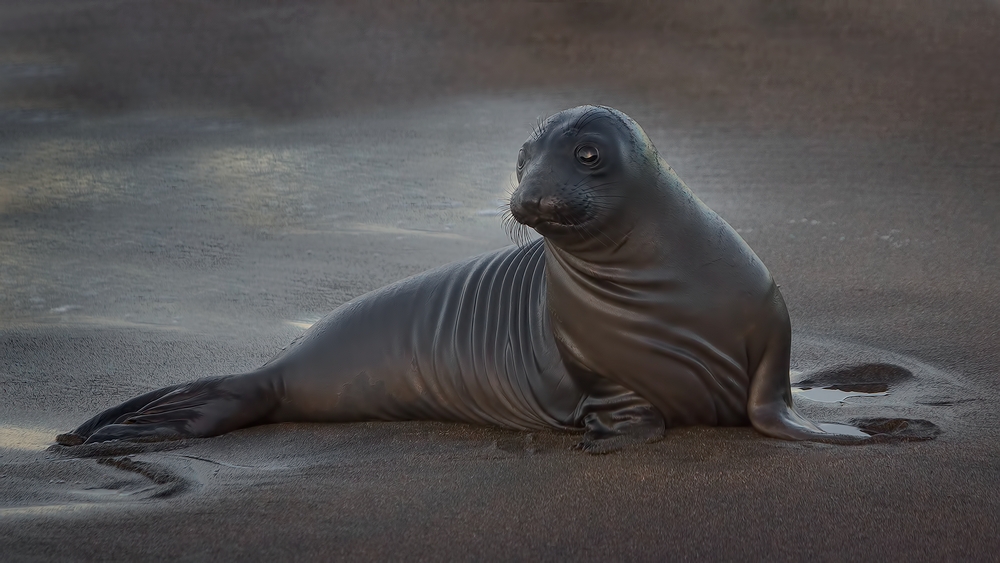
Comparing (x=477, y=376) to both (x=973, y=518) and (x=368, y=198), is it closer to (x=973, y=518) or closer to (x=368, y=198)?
(x=973, y=518)

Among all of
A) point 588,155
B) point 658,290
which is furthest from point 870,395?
point 588,155

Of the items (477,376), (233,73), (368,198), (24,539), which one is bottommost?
(24,539)

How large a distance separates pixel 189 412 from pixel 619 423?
1.54 meters

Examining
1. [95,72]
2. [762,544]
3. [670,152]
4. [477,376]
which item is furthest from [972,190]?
[95,72]

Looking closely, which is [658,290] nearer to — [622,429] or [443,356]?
[622,429]

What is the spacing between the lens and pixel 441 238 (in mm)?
6883

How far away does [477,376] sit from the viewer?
3.96 meters

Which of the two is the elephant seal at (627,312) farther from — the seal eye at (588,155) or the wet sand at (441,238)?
the wet sand at (441,238)

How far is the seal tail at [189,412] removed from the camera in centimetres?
398

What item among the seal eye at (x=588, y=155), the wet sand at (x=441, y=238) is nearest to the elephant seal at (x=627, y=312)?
the seal eye at (x=588, y=155)

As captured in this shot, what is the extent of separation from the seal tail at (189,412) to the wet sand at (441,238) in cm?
10

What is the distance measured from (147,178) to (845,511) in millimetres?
6702

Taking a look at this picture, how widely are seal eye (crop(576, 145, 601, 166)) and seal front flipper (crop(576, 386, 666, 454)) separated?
695 millimetres

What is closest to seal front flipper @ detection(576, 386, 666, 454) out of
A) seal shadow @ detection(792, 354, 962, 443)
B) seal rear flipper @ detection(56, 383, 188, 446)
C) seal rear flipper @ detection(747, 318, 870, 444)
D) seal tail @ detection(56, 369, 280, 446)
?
seal rear flipper @ detection(747, 318, 870, 444)
